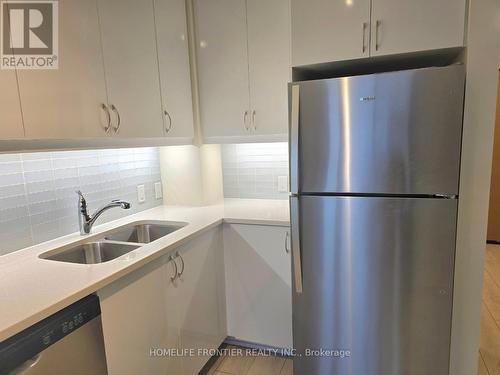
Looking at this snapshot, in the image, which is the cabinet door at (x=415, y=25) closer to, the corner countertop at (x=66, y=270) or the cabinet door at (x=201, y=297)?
the corner countertop at (x=66, y=270)

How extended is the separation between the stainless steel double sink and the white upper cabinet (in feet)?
2.39

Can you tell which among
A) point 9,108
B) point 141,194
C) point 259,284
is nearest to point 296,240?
point 259,284

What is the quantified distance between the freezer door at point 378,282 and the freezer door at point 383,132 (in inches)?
3.6

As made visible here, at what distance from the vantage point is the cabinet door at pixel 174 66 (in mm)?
1881

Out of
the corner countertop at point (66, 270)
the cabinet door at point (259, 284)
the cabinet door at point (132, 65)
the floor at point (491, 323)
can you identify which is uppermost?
the cabinet door at point (132, 65)

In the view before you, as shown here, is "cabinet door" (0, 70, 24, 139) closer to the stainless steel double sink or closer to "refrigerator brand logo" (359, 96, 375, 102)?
the stainless steel double sink

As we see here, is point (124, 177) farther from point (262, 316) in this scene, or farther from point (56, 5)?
point (262, 316)

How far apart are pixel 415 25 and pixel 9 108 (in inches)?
64.8

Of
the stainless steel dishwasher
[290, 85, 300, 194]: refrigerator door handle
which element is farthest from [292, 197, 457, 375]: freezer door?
the stainless steel dishwasher

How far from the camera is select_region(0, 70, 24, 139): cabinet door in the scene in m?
1.13

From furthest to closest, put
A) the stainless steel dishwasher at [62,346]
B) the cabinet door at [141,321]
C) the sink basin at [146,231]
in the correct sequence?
the sink basin at [146,231] → the cabinet door at [141,321] → the stainless steel dishwasher at [62,346]

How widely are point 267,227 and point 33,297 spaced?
1.20 meters

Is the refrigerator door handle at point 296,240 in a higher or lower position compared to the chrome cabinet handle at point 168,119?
lower

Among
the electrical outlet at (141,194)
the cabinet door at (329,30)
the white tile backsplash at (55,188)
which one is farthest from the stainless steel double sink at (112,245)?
the cabinet door at (329,30)
